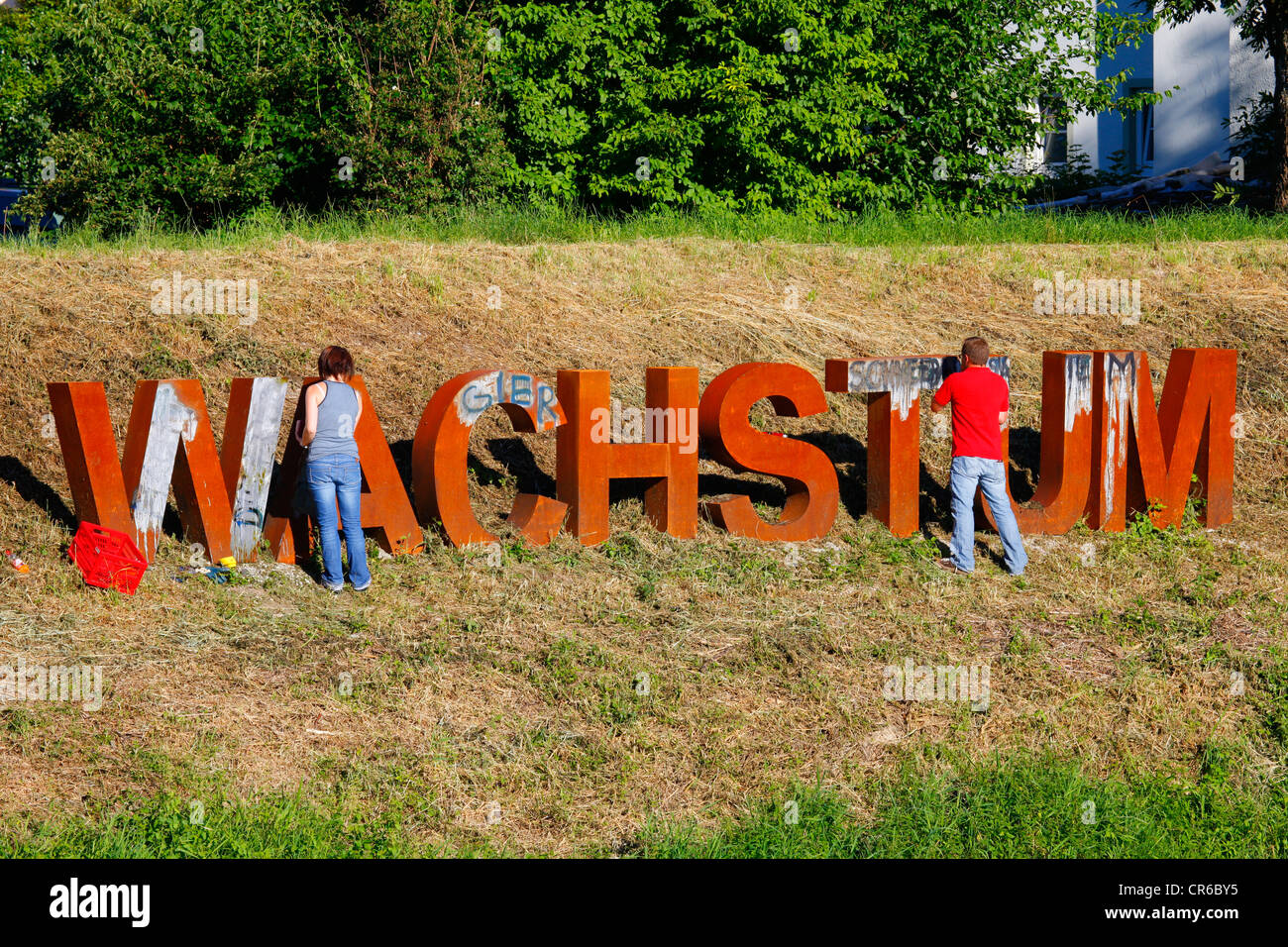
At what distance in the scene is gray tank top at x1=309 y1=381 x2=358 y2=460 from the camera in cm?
782

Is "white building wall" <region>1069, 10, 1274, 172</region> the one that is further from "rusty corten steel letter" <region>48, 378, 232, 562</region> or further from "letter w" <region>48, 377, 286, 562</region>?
"rusty corten steel letter" <region>48, 378, 232, 562</region>

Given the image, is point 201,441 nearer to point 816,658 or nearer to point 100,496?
point 100,496

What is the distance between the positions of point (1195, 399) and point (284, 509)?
7.54 metres

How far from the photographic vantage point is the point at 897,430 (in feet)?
31.9

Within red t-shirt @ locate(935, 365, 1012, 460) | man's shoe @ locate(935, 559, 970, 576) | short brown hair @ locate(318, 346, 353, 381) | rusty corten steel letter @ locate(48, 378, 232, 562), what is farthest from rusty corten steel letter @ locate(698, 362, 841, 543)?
rusty corten steel letter @ locate(48, 378, 232, 562)

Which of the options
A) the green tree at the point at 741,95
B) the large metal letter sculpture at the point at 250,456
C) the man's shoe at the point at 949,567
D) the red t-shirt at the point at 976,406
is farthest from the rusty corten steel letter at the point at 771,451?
the green tree at the point at 741,95

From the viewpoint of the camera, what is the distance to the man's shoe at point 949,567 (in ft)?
30.3

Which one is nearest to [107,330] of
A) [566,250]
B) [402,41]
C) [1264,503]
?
[566,250]

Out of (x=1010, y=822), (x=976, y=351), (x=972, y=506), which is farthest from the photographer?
(x=972, y=506)

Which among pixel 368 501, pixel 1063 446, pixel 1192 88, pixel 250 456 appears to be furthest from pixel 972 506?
pixel 1192 88

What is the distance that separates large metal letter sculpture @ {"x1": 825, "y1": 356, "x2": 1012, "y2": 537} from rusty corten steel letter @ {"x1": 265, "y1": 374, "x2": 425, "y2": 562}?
3439 millimetres

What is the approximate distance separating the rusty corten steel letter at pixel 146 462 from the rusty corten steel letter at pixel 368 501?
371 millimetres

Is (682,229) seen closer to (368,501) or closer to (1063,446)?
(1063,446)

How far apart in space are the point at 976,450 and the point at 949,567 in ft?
3.09
